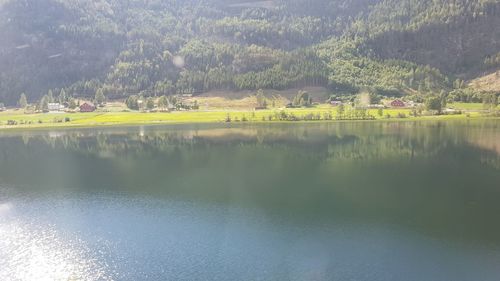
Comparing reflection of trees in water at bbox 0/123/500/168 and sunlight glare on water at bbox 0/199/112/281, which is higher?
reflection of trees in water at bbox 0/123/500/168

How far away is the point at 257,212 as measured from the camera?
58781 millimetres

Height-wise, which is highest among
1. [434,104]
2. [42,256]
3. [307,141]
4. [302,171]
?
[434,104]

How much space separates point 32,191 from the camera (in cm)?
7362

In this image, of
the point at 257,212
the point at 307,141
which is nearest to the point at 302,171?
the point at 257,212

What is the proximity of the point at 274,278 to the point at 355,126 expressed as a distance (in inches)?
4743

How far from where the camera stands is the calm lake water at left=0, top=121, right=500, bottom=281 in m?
42.5

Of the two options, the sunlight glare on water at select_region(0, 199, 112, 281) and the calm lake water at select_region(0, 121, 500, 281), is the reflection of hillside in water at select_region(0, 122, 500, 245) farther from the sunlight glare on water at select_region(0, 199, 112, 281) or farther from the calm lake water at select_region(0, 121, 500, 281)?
the sunlight glare on water at select_region(0, 199, 112, 281)

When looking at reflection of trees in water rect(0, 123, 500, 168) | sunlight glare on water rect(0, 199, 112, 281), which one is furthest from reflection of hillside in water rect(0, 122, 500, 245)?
sunlight glare on water rect(0, 199, 112, 281)

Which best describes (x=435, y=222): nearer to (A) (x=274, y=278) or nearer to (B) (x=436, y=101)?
(A) (x=274, y=278)

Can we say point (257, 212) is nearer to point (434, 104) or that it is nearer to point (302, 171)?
Result: point (302, 171)

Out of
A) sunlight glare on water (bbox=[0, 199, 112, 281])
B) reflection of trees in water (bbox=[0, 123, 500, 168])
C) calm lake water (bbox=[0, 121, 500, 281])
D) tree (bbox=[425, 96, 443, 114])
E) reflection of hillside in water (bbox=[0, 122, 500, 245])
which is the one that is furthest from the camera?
tree (bbox=[425, 96, 443, 114])

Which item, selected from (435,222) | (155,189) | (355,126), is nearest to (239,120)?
(355,126)

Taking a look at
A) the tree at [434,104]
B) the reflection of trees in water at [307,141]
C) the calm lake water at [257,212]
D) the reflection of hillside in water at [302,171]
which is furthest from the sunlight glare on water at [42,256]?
the tree at [434,104]

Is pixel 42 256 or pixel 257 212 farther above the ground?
pixel 257 212
